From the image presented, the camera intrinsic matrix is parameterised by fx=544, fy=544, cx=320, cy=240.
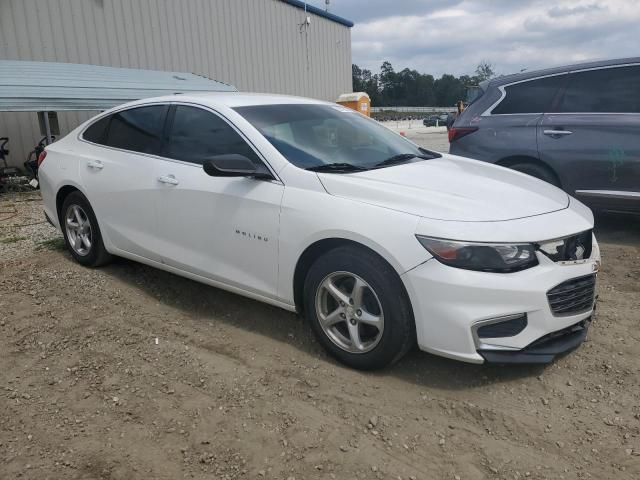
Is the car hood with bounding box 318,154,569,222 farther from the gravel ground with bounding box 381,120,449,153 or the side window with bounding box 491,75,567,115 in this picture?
the gravel ground with bounding box 381,120,449,153

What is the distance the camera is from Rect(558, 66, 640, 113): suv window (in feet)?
17.7

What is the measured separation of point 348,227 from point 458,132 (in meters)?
3.83

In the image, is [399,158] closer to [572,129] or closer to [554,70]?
[572,129]

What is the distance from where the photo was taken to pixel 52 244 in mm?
5695

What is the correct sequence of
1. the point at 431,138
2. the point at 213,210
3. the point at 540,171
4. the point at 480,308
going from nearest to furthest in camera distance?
the point at 480,308 < the point at 213,210 < the point at 540,171 < the point at 431,138

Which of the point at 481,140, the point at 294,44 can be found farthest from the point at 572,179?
the point at 294,44

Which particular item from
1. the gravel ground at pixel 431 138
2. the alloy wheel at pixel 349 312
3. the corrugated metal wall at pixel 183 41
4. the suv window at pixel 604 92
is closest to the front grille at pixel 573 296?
the alloy wheel at pixel 349 312

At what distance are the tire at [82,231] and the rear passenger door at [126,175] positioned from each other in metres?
0.15

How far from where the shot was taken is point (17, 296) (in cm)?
434

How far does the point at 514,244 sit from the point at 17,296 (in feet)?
12.4

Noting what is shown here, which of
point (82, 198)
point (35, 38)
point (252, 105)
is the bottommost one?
point (82, 198)

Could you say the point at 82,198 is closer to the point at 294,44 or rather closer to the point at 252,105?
the point at 252,105

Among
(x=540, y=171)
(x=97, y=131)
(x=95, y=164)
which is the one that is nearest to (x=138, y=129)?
(x=95, y=164)

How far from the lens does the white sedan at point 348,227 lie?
9.10 feet
